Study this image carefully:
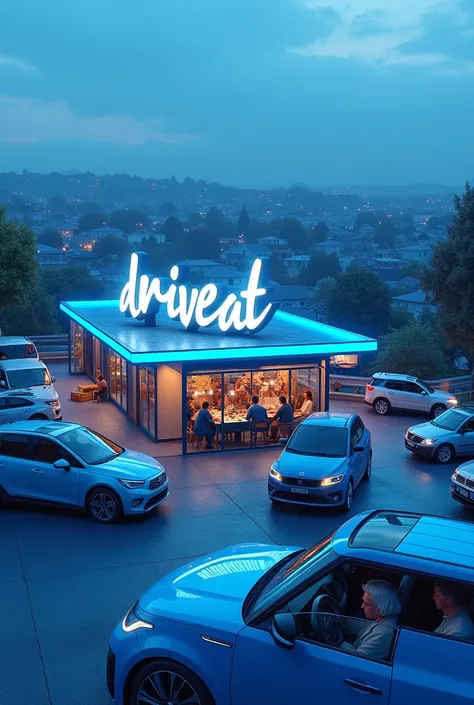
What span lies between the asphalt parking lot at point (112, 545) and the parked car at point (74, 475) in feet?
1.23

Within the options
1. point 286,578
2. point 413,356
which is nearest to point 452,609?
point 286,578

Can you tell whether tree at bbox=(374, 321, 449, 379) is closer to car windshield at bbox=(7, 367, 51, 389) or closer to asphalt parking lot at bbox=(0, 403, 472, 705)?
asphalt parking lot at bbox=(0, 403, 472, 705)

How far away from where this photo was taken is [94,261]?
149 m

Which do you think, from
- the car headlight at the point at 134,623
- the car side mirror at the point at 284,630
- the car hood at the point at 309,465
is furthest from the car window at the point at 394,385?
the car side mirror at the point at 284,630

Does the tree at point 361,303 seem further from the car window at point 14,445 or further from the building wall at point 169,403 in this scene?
the car window at point 14,445

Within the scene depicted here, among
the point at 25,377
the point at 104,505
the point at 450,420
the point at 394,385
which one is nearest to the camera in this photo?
the point at 104,505

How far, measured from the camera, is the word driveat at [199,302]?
68.8 ft

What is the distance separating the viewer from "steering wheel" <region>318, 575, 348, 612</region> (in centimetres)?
582

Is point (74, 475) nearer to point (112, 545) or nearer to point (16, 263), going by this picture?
point (112, 545)

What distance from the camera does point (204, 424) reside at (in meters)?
18.9

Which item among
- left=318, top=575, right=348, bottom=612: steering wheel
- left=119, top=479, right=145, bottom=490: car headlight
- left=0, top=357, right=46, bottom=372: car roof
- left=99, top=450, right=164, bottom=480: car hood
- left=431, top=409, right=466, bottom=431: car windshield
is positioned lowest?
left=431, top=409, right=466, bottom=431: car windshield

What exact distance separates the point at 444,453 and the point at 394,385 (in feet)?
20.6

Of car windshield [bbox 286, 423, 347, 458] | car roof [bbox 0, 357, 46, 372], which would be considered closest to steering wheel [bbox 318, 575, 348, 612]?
car windshield [bbox 286, 423, 347, 458]

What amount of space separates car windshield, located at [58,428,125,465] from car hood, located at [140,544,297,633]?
6.76 m
